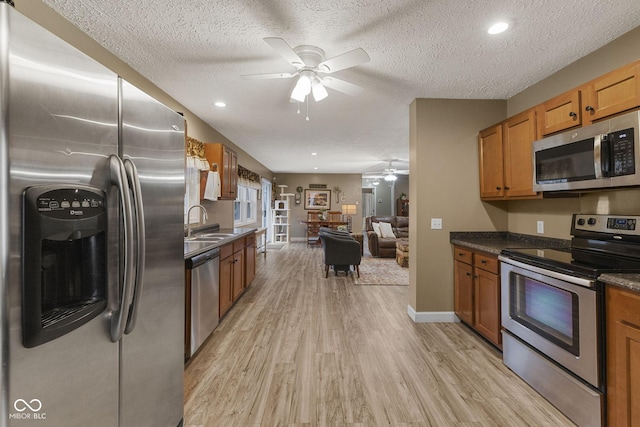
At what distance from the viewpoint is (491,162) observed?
2891mm

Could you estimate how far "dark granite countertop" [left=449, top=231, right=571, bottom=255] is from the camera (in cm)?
247

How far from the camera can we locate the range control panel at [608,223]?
5.57 feet

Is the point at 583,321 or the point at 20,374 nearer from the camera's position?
the point at 20,374

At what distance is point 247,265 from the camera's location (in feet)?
13.1

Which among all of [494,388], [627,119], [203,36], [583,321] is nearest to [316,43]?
[203,36]

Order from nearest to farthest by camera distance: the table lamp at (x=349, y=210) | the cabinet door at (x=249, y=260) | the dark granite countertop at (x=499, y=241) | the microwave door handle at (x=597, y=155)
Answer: the microwave door handle at (x=597, y=155) → the dark granite countertop at (x=499, y=241) → the cabinet door at (x=249, y=260) → the table lamp at (x=349, y=210)

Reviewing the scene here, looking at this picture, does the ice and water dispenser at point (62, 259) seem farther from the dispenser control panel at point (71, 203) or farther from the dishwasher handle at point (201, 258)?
the dishwasher handle at point (201, 258)

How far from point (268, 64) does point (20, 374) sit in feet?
7.88

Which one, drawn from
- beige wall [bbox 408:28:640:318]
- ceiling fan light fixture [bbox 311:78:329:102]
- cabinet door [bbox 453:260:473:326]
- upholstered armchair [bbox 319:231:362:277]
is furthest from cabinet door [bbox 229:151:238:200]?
cabinet door [bbox 453:260:473:326]

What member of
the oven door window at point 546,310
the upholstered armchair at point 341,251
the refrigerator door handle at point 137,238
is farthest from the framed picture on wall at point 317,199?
the refrigerator door handle at point 137,238

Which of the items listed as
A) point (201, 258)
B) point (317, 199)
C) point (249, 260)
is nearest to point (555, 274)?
point (201, 258)

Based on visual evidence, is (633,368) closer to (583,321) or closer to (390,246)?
(583,321)

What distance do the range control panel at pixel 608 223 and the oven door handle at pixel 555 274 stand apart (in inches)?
18.7

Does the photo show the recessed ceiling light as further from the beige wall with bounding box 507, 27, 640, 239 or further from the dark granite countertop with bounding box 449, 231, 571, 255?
the dark granite countertop with bounding box 449, 231, 571, 255
